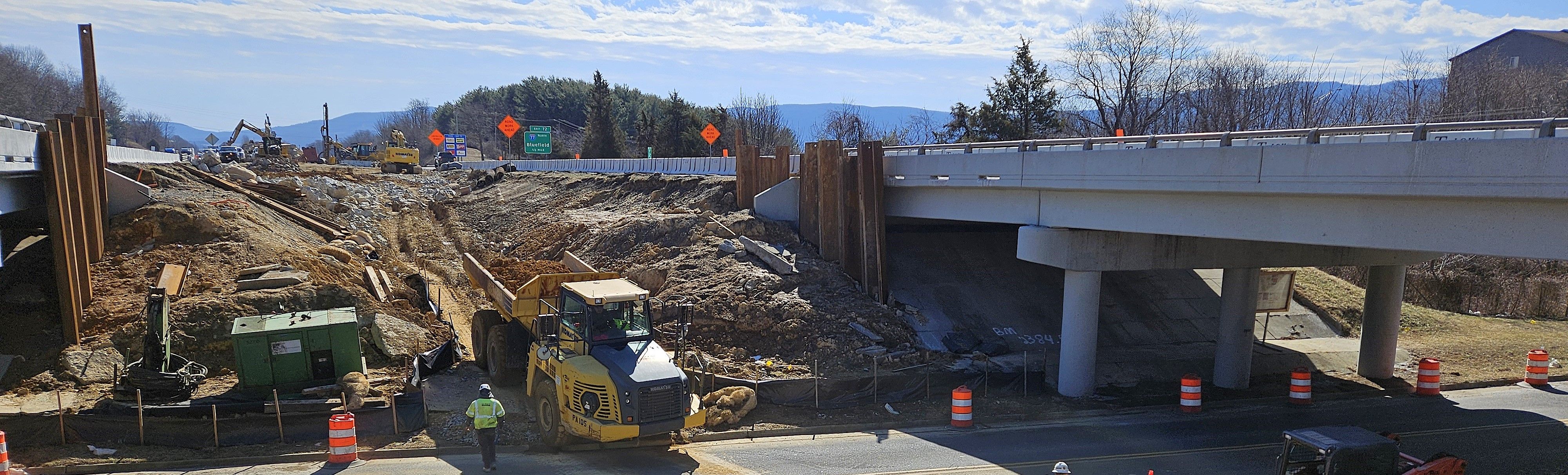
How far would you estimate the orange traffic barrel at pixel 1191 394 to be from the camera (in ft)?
55.6

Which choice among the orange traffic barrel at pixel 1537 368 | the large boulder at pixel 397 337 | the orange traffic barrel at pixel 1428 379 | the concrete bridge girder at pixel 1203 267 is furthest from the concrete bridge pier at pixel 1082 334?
the large boulder at pixel 397 337

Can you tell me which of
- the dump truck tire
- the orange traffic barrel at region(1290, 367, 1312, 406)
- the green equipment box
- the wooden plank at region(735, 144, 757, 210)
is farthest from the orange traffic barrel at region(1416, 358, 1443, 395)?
the green equipment box

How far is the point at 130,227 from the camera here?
2005 cm

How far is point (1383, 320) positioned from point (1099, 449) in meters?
10.8

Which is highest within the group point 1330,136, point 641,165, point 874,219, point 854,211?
point 1330,136

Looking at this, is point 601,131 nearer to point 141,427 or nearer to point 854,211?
point 854,211

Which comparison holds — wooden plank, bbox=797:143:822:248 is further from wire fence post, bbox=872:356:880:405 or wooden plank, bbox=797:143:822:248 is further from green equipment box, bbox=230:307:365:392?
green equipment box, bbox=230:307:365:392

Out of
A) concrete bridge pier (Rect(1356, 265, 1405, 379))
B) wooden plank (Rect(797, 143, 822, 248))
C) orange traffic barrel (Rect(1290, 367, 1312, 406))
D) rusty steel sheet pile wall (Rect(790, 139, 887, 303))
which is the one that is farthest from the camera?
wooden plank (Rect(797, 143, 822, 248))

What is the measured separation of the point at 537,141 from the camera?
69875mm

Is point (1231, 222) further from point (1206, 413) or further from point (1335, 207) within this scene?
point (1206, 413)

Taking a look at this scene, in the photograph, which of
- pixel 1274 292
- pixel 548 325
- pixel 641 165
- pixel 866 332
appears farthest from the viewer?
pixel 641 165

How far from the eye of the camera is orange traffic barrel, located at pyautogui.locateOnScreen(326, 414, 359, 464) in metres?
12.4

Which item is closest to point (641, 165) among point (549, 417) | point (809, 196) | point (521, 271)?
point (809, 196)

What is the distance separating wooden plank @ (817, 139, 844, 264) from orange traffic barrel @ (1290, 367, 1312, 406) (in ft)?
34.3
